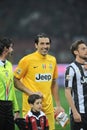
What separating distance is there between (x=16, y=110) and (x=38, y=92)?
0.43 meters

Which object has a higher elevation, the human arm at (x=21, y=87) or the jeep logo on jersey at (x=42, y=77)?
the jeep logo on jersey at (x=42, y=77)

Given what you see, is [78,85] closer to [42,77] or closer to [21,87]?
[42,77]

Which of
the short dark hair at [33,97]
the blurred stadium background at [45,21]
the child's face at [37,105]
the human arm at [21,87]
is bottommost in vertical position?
the child's face at [37,105]

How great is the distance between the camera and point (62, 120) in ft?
20.5

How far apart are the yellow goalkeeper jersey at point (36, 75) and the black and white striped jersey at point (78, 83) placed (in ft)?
2.04

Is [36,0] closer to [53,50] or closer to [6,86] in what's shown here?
[53,50]

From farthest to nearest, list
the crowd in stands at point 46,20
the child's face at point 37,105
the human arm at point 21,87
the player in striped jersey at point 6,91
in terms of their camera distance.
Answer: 1. the crowd in stands at point 46,20
2. the human arm at point 21,87
3. the child's face at point 37,105
4. the player in striped jersey at point 6,91

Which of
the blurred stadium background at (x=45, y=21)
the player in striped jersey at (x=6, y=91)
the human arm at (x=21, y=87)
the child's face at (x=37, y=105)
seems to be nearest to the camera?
the player in striped jersey at (x=6, y=91)

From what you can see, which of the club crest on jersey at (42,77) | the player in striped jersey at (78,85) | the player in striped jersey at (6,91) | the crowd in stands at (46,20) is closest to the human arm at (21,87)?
the club crest on jersey at (42,77)

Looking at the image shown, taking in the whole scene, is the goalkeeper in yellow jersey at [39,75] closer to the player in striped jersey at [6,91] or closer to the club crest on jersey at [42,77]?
the club crest on jersey at [42,77]

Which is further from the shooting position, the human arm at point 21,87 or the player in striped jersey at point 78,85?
the human arm at point 21,87

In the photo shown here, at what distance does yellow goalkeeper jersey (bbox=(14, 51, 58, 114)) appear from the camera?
6562 mm

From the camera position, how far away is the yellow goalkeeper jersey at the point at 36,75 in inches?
258

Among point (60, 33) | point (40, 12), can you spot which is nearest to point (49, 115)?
point (60, 33)
